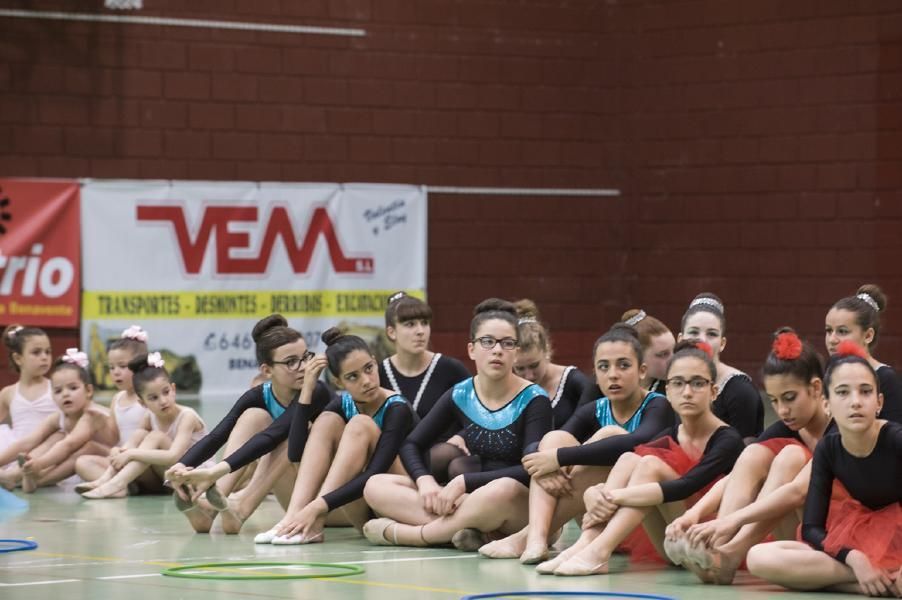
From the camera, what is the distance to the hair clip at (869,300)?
6867 mm

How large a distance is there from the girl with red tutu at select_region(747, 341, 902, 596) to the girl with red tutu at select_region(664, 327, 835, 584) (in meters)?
0.16

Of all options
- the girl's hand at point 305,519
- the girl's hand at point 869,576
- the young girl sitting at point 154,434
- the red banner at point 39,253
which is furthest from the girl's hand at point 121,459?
the red banner at point 39,253

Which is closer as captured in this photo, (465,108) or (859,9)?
(859,9)

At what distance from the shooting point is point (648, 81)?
15.2 metres

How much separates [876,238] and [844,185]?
544 mm

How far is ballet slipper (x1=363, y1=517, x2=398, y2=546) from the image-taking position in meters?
6.47

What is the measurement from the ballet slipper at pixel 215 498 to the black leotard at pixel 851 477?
2.59 m

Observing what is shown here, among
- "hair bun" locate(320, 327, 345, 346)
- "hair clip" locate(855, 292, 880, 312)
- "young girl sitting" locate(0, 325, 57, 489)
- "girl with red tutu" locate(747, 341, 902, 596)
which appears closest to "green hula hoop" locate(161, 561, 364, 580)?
"hair bun" locate(320, 327, 345, 346)

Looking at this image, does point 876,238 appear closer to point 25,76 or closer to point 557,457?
point 25,76

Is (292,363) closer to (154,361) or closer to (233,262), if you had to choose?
(154,361)

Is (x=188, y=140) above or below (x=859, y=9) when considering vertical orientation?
below

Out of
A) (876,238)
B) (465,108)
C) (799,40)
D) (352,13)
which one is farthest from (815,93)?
(352,13)

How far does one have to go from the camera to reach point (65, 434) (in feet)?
29.5

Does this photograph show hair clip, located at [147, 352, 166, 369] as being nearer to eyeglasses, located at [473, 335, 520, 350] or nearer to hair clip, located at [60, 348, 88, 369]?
hair clip, located at [60, 348, 88, 369]
